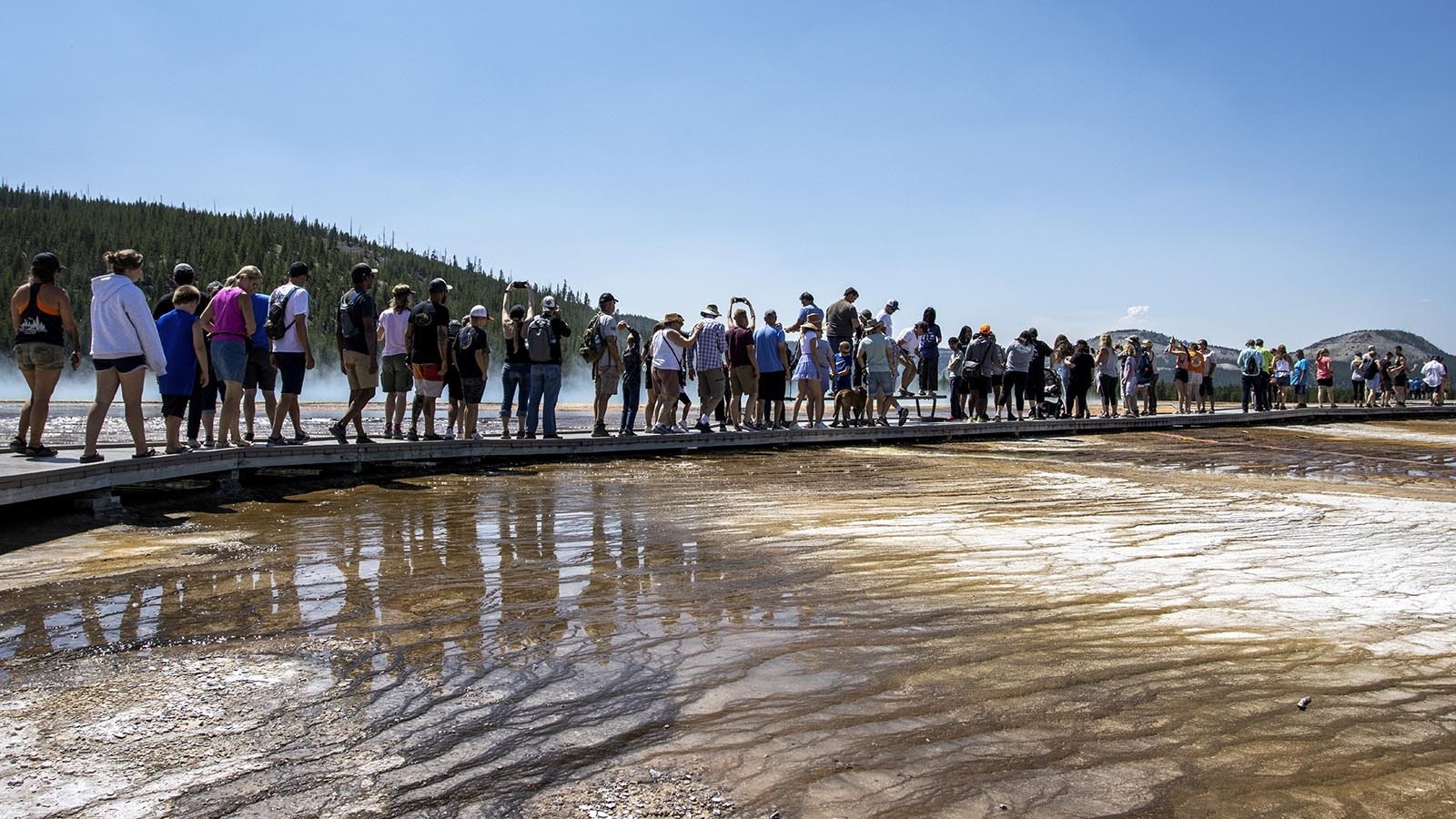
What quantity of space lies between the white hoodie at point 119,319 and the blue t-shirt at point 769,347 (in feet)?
28.0

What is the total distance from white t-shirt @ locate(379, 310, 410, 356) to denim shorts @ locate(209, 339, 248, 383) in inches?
82.0

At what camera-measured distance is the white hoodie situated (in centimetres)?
770

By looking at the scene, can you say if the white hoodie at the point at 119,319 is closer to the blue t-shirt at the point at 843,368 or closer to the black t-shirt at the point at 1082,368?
the blue t-shirt at the point at 843,368

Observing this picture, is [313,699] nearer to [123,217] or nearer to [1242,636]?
[1242,636]

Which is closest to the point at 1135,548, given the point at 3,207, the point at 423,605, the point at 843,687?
the point at 843,687

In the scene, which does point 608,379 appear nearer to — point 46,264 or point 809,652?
point 46,264

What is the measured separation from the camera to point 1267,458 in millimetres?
13727

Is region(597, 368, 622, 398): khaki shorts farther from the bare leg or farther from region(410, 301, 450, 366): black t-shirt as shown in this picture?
the bare leg

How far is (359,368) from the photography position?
10359 mm

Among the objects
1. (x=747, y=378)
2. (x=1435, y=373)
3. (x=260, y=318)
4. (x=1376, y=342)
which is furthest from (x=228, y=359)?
(x=1376, y=342)

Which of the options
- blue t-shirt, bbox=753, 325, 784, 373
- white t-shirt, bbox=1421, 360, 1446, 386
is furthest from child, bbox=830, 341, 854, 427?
white t-shirt, bbox=1421, 360, 1446, 386

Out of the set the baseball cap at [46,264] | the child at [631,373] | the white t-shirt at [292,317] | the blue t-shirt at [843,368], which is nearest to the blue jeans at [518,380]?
the child at [631,373]

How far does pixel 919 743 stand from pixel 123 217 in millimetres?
112535

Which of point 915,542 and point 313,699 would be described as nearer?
point 313,699
